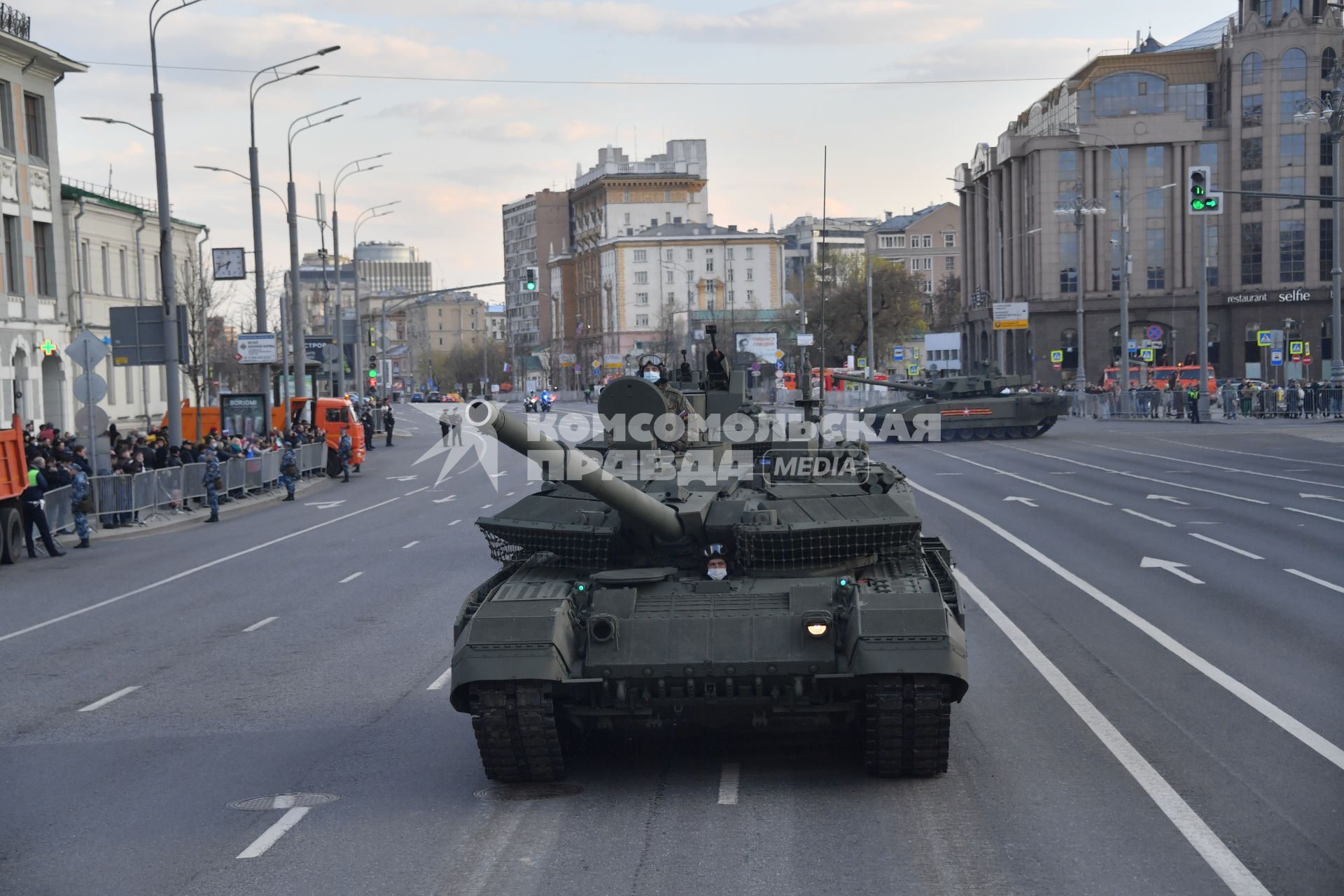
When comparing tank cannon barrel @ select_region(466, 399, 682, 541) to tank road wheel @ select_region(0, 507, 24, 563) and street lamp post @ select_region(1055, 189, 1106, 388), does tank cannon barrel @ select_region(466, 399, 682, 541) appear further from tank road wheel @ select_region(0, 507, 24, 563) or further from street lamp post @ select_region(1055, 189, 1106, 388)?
street lamp post @ select_region(1055, 189, 1106, 388)

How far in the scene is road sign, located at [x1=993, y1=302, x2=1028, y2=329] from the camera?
7056 centimetres

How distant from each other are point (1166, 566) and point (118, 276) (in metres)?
45.8

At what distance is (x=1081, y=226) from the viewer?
6209cm

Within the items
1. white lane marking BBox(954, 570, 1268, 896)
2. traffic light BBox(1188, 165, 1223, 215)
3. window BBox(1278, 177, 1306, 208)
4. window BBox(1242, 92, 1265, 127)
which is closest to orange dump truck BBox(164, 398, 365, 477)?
traffic light BBox(1188, 165, 1223, 215)

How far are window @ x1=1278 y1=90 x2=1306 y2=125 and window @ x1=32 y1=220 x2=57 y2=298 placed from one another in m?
65.4

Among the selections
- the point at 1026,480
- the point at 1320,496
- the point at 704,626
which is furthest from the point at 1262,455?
the point at 704,626

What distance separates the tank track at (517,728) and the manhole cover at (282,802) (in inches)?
39.4

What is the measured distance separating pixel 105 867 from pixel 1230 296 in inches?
3329

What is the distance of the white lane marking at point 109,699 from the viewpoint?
12039mm

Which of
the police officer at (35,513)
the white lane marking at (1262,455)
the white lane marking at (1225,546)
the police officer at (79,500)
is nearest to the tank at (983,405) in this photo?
the white lane marking at (1262,455)

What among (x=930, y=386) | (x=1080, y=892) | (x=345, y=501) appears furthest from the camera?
(x=930, y=386)

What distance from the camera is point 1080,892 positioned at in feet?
22.6

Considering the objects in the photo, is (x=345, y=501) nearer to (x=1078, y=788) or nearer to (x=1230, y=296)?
(x=1078, y=788)

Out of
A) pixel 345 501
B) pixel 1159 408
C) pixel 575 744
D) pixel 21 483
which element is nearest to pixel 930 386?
pixel 1159 408
